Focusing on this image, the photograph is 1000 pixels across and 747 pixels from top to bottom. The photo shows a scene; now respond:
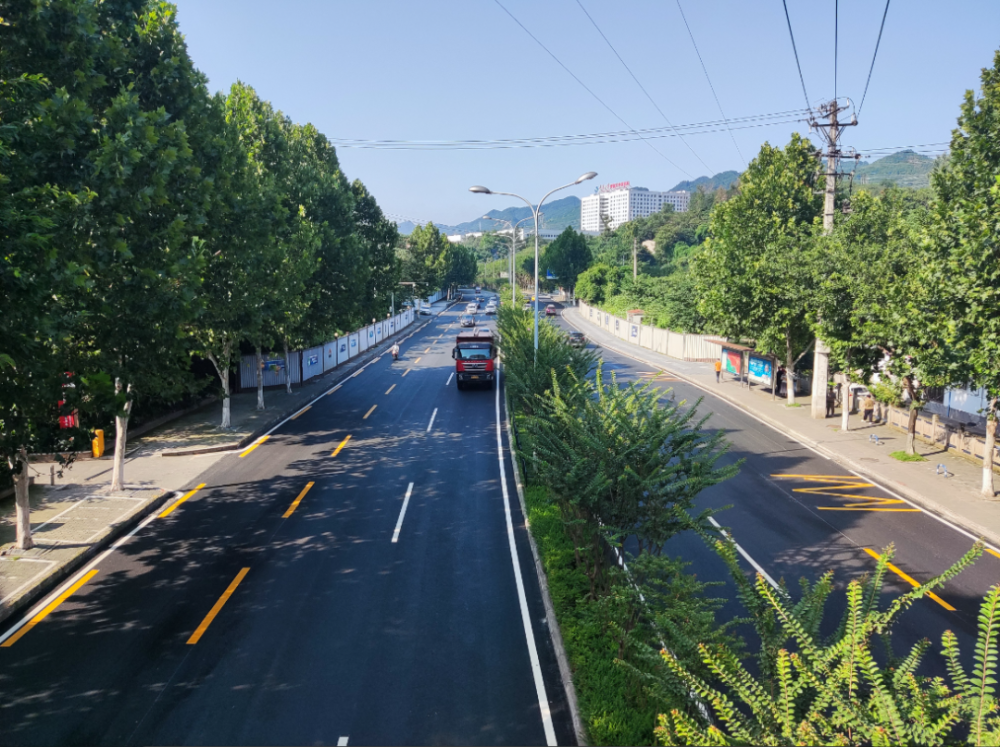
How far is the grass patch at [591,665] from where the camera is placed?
8.31 m

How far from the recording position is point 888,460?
A: 21.9 meters

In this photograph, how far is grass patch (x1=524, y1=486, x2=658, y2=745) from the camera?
8312mm

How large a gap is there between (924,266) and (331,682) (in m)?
18.0

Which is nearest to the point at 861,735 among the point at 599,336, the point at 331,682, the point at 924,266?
the point at 331,682

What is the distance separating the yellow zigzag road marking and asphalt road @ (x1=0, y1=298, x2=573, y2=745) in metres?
8.65

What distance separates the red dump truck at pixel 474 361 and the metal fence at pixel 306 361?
870cm

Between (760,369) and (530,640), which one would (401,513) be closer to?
(530,640)

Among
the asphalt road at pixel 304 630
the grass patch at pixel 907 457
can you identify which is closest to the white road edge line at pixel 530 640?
the asphalt road at pixel 304 630

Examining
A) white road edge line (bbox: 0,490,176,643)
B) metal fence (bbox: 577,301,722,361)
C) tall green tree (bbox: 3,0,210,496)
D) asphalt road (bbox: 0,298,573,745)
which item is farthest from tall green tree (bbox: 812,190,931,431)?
white road edge line (bbox: 0,490,176,643)

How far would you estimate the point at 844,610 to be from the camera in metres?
11.9

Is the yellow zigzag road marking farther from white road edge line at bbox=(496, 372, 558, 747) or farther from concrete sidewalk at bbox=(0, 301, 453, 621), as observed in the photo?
concrete sidewalk at bbox=(0, 301, 453, 621)

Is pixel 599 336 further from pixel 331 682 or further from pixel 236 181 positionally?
pixel 331 682

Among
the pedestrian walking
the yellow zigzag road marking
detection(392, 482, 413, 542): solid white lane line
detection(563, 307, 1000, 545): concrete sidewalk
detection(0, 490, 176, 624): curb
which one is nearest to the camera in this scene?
detection(0, 490, 176, 624): curb

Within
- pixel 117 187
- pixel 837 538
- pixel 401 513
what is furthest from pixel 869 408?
pixel 117 187
